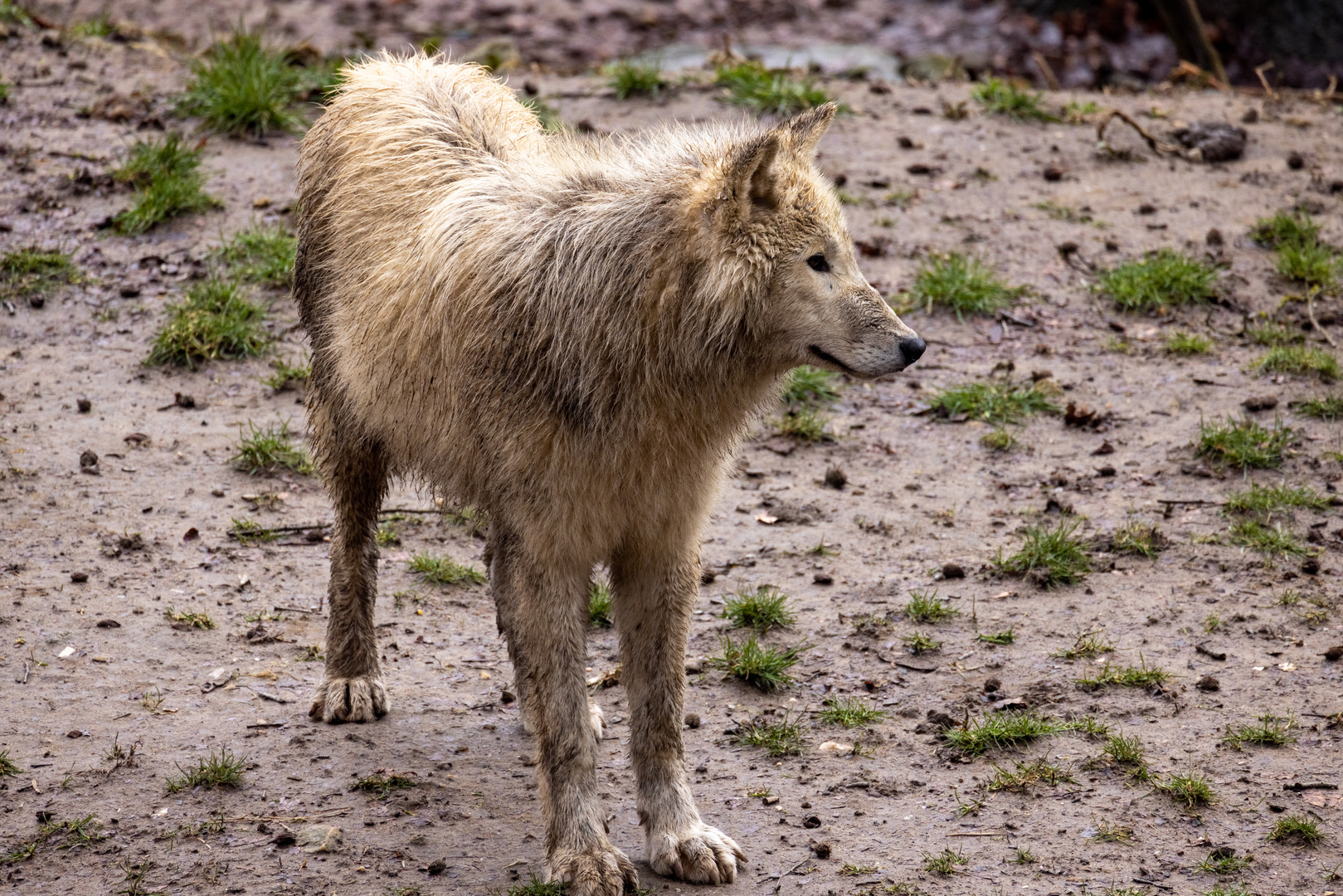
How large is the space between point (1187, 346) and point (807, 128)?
443cm

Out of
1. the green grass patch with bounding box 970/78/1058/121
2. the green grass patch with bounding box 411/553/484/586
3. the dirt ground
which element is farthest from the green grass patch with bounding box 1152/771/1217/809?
the green grass patch with bounding box 970/78/1058/121

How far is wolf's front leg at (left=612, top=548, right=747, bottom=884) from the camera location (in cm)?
453

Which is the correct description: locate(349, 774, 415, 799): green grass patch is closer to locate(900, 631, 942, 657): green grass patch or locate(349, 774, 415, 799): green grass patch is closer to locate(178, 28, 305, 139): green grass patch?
locate(900, 631, 942, 657): green grass patch

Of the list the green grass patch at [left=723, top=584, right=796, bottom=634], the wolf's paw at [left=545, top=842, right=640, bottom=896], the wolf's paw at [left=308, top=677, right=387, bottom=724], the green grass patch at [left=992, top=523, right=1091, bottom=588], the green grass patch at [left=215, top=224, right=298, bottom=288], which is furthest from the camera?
the green grass patch at [left=215, top=224, right=298, bottom=288]

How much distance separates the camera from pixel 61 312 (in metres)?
7.90

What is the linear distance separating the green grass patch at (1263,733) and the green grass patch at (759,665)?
1689 mm

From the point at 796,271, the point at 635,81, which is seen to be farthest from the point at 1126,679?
the point at 635,81

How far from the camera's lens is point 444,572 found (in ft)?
20.9

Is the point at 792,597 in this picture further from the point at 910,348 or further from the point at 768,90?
the point at 768,90

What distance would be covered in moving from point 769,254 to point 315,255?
86.5 inches

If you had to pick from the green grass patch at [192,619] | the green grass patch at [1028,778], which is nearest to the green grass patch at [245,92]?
the green grass patch at [192,619]

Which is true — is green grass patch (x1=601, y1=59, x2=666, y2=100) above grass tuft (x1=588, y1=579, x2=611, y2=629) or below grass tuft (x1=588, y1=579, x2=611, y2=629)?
above

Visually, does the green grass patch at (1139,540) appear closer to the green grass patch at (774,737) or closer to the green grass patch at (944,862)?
the green grass patch at (774,737)

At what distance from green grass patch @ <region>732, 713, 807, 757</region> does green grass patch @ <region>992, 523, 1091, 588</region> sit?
4.98 ft
